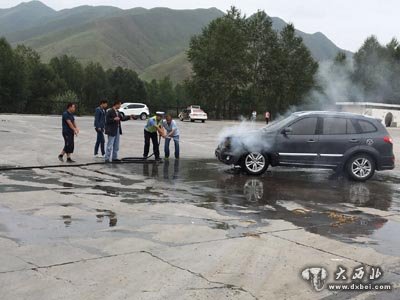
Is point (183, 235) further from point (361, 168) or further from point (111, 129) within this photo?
point (111, 129)

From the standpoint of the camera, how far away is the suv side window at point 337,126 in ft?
42.3

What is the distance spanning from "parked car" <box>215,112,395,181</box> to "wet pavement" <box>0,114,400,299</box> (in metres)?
0.83

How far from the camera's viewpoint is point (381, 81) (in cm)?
3634

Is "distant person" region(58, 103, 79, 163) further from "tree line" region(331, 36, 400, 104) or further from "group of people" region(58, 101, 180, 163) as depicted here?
"tree line" region(331, 36, 400, 104)

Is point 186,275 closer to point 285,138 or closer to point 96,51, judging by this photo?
point 285,138

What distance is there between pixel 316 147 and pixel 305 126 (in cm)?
59

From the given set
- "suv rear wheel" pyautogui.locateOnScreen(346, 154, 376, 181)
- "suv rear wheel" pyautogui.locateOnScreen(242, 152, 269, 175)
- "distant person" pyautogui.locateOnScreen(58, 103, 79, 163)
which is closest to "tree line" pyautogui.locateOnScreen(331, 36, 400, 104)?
"suv rear wheel" pyautogui.locateOnScreen(346, 154, 376, 181)

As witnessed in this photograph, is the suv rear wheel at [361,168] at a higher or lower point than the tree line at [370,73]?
lower

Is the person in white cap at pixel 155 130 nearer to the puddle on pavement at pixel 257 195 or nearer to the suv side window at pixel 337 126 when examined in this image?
the puddle on pavement at pixel 257 195

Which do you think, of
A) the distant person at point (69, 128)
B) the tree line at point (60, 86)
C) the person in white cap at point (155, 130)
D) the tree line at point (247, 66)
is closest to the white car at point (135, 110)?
the tree line at point (60, 86)

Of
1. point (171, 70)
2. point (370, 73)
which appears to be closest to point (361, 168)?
point (370, 73)

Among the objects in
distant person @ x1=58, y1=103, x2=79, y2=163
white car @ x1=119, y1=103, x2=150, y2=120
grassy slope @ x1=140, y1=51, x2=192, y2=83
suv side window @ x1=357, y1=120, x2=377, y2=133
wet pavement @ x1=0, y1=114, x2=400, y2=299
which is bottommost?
wet pavement @ x1=0, y1=114, x2=400, y2=299

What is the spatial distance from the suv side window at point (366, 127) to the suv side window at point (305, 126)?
3.83 feet

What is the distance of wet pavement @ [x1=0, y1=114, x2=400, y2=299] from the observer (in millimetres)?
5047
